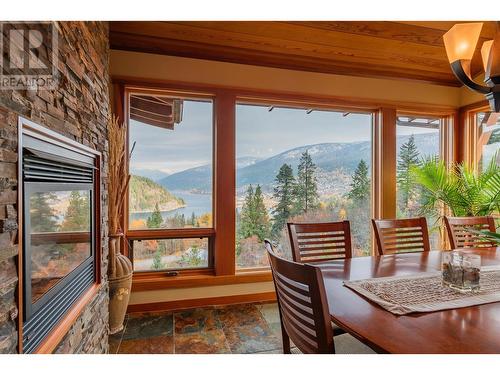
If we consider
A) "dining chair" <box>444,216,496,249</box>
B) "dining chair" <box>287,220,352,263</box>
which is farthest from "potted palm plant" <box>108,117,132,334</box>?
"dining chair" <box>444,216,496,249</box>

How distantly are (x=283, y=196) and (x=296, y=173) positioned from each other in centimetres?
30

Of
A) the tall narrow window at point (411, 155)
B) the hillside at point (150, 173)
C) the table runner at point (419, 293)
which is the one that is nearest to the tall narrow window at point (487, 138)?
the tall narrow window at point (411, 155)

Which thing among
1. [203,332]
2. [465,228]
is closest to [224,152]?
[203,332]

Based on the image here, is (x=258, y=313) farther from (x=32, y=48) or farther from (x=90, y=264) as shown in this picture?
(x=32, y=48)

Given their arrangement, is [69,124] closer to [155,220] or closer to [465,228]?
[155,220]

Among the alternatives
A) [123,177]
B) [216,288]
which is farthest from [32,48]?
[216,288]

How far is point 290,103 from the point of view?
3.11m

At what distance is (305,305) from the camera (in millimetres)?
1000

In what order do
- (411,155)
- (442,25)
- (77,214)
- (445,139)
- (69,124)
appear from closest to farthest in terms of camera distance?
(69,124) → (77,214) → (442,25) → (411,155) → (445,139)

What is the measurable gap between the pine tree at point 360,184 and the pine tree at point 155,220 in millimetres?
2174

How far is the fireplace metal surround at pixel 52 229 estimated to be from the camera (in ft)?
3.66

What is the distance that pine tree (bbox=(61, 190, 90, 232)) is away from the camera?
5.01ft

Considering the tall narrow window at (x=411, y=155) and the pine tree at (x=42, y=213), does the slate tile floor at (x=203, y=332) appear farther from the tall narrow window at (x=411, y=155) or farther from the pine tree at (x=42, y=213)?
the tall narrow window at (x=411, y=155)
